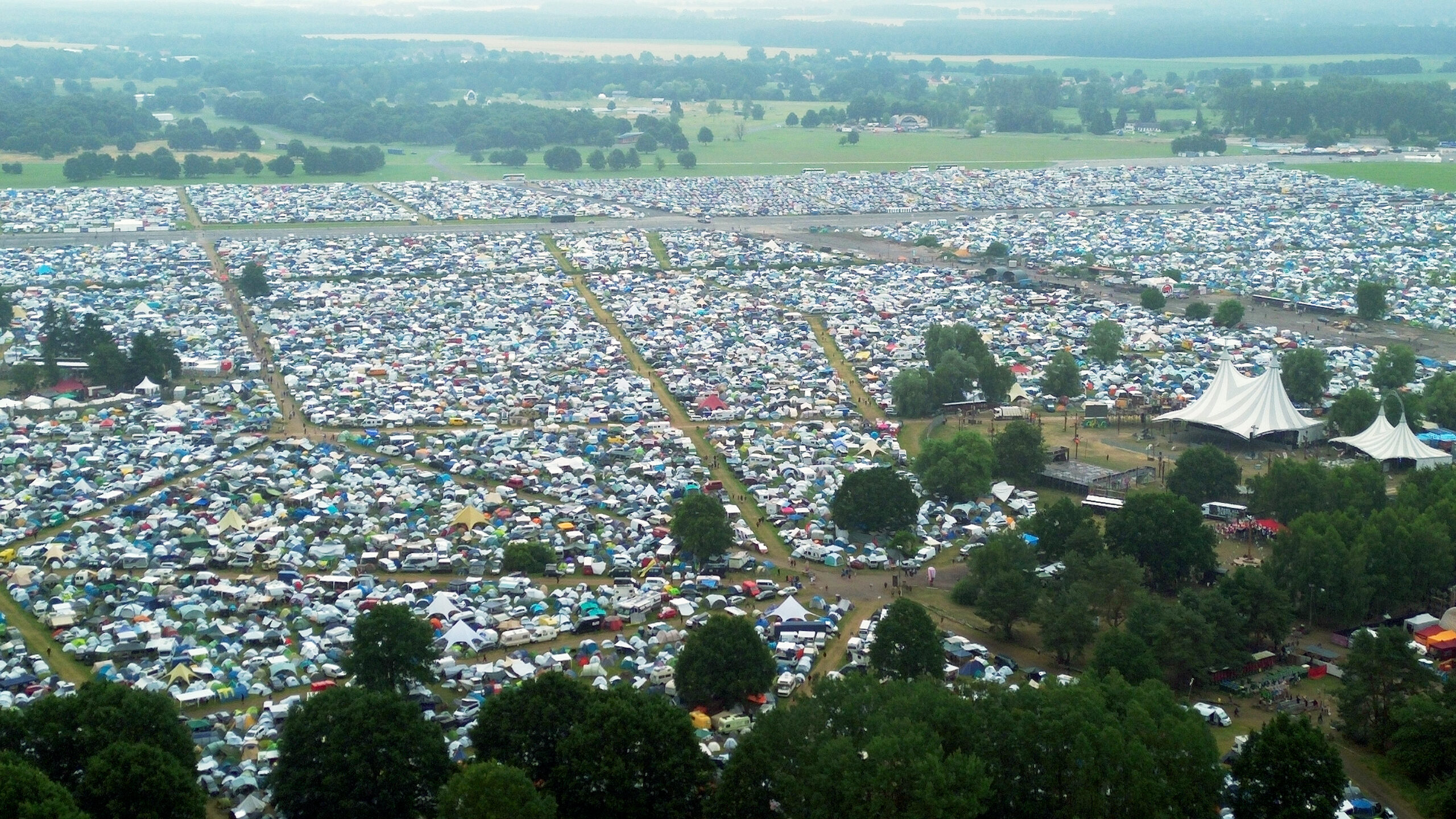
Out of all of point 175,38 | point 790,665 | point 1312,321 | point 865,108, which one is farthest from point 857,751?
point 175,38

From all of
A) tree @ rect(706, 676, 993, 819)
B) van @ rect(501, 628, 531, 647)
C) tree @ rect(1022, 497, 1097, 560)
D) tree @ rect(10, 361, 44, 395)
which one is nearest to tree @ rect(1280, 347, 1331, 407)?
tree @ rect(1022, 497, 1097, 560)

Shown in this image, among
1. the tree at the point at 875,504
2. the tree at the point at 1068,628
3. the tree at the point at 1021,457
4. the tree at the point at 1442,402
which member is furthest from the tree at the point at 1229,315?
the tree at the point at 1068,628

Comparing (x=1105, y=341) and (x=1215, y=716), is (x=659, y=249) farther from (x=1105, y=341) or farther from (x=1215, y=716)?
(x=1215, y=716)

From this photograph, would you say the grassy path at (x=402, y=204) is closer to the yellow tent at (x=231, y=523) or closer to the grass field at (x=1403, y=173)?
the yellow tent at (x=231, y=523)

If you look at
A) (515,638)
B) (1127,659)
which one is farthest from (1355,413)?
(515,638)

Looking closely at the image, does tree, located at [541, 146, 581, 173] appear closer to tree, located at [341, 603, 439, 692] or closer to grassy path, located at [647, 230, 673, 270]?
grassy path, located at [647, 230, 673, 270]

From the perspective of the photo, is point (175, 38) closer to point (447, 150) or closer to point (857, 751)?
point (447, 150)

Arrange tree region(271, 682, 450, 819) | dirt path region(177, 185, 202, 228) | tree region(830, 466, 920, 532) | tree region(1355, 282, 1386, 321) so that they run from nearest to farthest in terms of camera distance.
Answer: tree region(271, 682, 450, 819) → tree region(830, 466, 920, 532) → tree region(1355, 282, 1386, 321) → dirt path region(177, 185, 202, 228)
